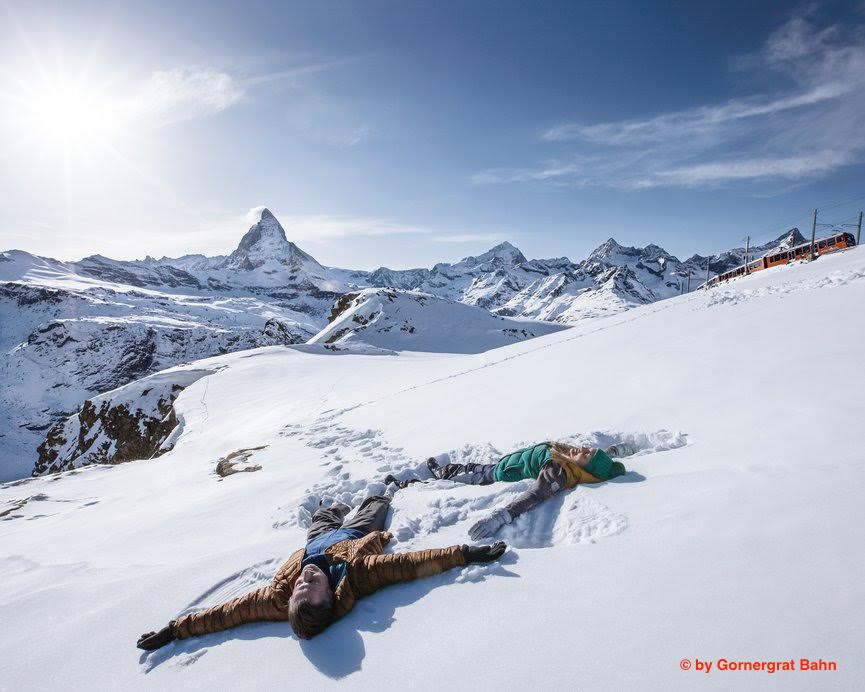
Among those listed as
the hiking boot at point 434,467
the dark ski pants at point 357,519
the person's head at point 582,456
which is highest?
the person's head at point 582,456

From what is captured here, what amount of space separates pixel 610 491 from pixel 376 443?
6.26m

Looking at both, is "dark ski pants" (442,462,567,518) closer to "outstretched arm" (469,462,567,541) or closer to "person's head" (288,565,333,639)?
"outstretched arm" (469,462,567,541)

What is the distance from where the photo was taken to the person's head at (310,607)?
312 cm

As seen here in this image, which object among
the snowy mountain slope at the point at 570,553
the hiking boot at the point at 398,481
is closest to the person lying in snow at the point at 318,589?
the snowy mountain slope at the point at 570,553

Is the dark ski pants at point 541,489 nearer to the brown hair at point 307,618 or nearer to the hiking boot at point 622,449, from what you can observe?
the hiking boot at point 622,449

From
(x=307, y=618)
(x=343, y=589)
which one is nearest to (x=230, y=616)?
(x=307, y=618)

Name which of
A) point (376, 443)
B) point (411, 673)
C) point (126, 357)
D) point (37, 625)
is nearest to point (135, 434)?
point (376, 443)

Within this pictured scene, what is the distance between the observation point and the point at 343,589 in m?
3.40

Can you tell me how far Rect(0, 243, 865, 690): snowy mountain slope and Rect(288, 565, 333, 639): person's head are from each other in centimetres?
14

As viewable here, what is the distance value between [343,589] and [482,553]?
124cm

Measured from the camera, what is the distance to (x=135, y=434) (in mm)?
27828

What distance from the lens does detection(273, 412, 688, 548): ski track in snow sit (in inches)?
149

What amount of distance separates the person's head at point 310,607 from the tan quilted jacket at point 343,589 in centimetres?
13

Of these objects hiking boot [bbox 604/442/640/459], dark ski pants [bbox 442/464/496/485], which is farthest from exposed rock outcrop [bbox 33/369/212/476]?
hiking boot [bbox 604/442/640/459]
